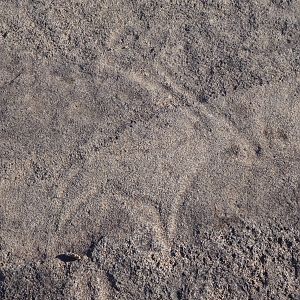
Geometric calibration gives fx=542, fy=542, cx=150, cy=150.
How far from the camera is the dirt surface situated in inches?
139

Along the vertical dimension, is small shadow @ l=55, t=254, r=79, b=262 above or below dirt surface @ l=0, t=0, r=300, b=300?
below

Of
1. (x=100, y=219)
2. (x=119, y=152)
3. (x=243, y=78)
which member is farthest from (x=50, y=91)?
(x=243, y=78)

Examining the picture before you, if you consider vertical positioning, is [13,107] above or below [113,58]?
below

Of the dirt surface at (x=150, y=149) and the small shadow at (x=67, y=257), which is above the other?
the dirt surface at (x=150, y=149)

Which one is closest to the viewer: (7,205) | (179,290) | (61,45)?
(179,290)

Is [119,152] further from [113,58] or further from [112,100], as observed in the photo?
[113,58]

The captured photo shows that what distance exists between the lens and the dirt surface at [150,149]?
11.6ft

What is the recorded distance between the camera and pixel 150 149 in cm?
372

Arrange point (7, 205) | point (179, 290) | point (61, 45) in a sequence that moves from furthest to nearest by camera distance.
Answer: point (61, 45)
point (7, 205)
point (179, 290)

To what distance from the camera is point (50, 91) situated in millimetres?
3893

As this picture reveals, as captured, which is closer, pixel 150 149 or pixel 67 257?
pixel 67 257

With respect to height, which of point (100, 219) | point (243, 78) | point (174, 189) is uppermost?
point (243, 78)

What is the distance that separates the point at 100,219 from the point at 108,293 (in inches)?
19.1

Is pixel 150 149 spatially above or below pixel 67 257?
above
